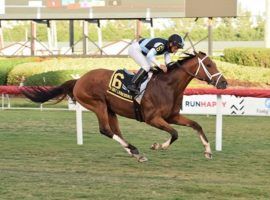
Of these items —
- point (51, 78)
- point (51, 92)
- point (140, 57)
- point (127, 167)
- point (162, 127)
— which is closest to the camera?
point (127, 167)

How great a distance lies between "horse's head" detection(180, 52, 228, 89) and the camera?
11.1 metres

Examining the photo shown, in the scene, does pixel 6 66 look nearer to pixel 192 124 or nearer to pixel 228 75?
pixel 228 75

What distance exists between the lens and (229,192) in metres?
8.34

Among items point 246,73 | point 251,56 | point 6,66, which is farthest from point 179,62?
point 6,66

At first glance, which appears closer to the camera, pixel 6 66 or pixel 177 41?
pixel 177 41

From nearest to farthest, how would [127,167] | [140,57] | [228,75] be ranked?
[127,167]
[140,57]
[228,75]

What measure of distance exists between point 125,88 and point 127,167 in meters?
1.35

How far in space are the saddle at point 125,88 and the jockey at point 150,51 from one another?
Answer: 0.24ft

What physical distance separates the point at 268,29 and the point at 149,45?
66.2ft

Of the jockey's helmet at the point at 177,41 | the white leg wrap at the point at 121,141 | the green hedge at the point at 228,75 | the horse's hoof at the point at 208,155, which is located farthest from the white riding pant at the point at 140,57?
the green hedge at the point at 228,75

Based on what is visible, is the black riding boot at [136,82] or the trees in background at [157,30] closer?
the black riding boot at [136,82]

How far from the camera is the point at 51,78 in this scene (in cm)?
2572

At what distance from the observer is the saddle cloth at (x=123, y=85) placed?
11.3 m

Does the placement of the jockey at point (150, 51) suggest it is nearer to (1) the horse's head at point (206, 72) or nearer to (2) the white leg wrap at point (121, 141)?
(1) the horse's head at point (206, 72)
